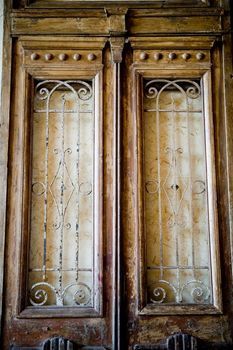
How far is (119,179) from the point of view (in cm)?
207

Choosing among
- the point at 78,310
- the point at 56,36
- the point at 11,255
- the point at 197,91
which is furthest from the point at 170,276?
the point at 56,36

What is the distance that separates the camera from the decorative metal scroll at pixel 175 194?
6.73ft

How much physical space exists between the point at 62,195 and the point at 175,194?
54cm

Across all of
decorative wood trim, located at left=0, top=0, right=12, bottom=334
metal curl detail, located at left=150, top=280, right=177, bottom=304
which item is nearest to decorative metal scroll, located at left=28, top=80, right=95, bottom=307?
decorative wood trim, located at left=0, top=0, right=12, bottom=334

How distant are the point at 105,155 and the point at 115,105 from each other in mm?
251

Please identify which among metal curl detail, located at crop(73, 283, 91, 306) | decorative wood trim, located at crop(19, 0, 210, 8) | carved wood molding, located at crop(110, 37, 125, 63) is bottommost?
metal curl detail, located at crop(73, 283, 91, 306)

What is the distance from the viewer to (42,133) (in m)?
2.16

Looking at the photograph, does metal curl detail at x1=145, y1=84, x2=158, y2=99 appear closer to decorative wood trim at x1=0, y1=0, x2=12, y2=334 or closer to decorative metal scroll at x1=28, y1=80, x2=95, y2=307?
decorative metal scroll at x1=28, y1=80, x2=95, y2=307

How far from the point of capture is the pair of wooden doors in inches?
77.8

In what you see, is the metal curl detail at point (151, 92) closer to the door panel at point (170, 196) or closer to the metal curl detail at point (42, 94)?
the door panel at point (170, 196)

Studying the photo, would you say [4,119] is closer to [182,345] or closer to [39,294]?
[39,294]

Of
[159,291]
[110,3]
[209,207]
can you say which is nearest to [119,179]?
[209,207]

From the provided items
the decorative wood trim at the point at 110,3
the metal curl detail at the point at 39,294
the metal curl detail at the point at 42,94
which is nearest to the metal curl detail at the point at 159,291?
the metal curl detail at the point at 39,294

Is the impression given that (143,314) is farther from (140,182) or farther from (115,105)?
(115,105)
